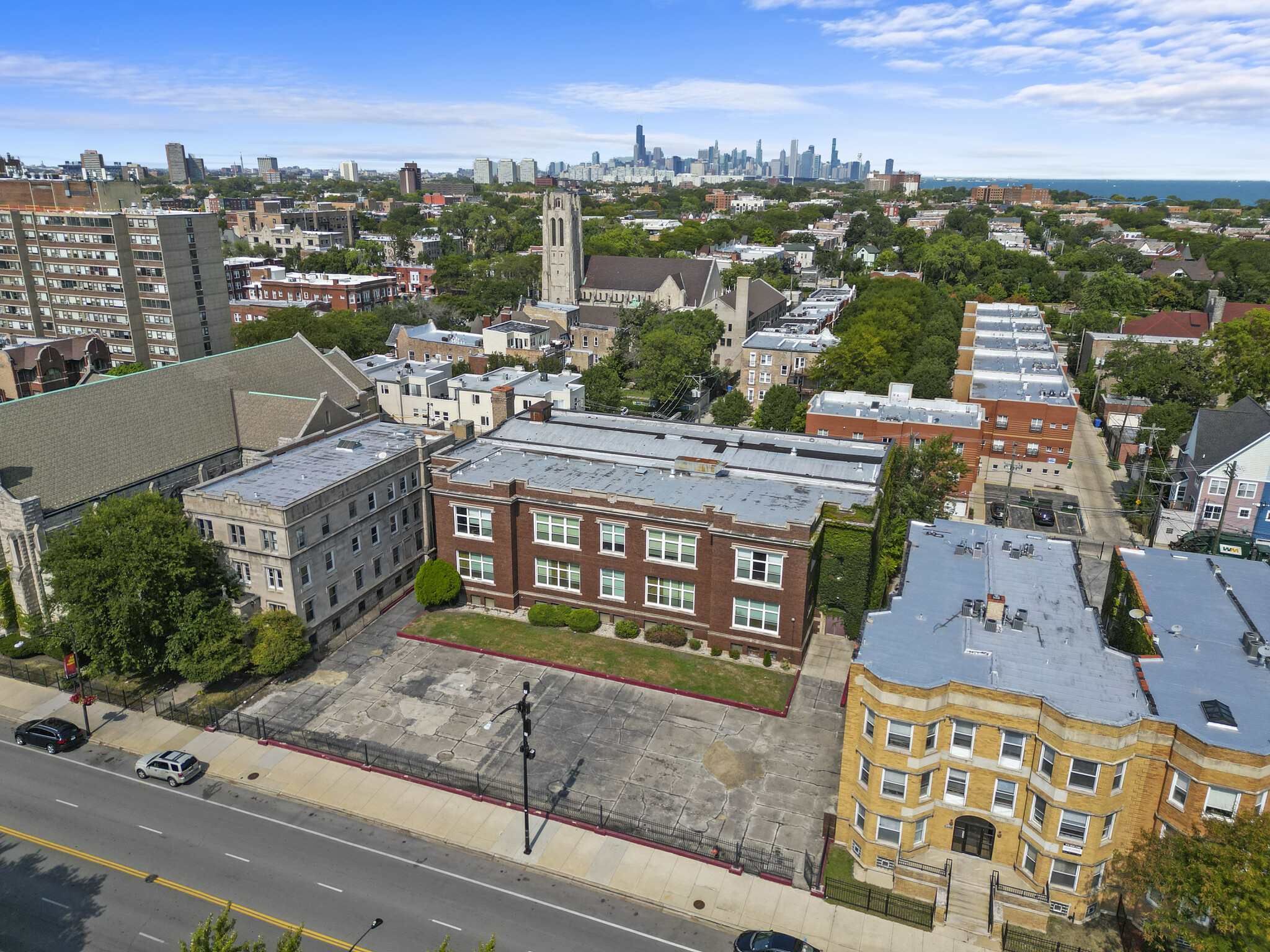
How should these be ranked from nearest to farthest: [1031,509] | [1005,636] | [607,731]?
[1005,636] → [607,731] → [1031,509]

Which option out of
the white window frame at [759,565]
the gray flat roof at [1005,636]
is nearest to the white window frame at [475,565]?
the white window frame at [759,565]

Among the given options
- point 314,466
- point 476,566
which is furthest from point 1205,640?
point 314,466

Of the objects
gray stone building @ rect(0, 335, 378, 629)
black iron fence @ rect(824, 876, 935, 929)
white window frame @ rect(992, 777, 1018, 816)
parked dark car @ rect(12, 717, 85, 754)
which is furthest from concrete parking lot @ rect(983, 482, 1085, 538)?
parked dark car @ rect(12, 717, 85, 754)

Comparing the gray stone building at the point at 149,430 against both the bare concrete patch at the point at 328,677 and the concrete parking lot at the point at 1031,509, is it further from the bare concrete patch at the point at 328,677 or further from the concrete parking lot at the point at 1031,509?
the concrete parking lot at the point at 1031,509

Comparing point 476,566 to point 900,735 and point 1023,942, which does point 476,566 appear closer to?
point 900,735

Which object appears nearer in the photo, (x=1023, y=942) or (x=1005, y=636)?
(x=1023, y=942)

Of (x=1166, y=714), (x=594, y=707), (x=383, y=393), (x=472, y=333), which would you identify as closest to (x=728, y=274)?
(x=472, y=333)
